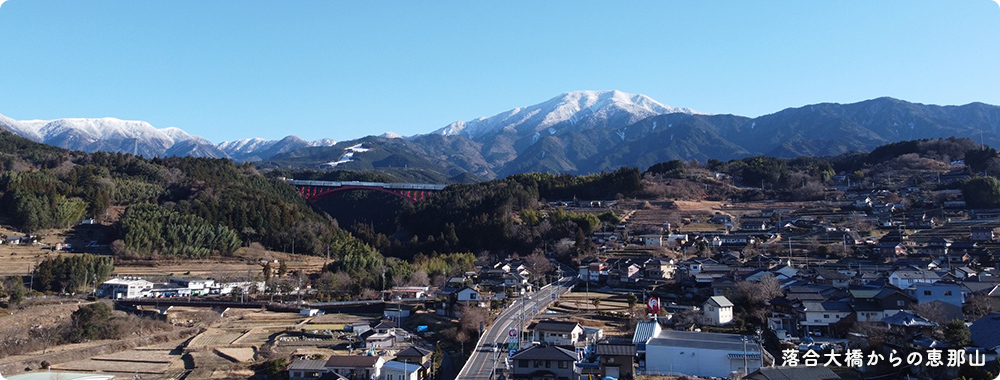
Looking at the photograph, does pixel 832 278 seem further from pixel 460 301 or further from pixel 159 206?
pixel 159 206

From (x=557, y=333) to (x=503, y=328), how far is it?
9.47ft

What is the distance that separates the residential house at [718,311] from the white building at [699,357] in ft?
14.5

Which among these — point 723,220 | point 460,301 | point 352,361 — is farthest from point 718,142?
point 352,361

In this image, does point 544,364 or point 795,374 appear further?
point 544,364

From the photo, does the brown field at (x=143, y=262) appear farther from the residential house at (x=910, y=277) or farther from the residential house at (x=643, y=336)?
the residential house at (x=910, y=277)

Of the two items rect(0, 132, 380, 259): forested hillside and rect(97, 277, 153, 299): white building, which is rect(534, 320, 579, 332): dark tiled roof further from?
rect(0, 132, 380, 259): forested hillside

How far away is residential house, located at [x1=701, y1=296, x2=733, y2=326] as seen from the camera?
25.1 meters

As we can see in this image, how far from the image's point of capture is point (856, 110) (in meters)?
177

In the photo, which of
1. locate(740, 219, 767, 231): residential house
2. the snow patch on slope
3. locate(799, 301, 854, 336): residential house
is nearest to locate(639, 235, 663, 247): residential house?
locate(740, 219, 767, 231): residential house

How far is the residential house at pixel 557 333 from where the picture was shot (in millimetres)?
22828

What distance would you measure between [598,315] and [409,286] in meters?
13.9

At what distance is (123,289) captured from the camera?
3534 cm

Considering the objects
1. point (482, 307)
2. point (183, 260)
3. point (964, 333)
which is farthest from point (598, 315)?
point (183, 260)

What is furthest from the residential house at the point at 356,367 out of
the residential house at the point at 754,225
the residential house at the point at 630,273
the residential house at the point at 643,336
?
the residential house at the point at 754,225
